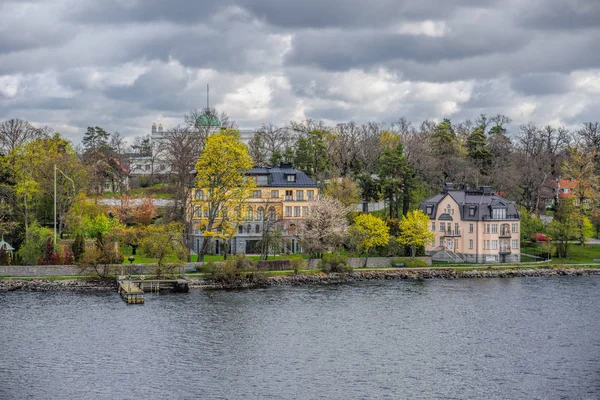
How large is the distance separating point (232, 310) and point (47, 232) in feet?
81.9

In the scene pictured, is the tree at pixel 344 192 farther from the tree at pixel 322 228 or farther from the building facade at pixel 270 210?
the tree at pixel 322 228

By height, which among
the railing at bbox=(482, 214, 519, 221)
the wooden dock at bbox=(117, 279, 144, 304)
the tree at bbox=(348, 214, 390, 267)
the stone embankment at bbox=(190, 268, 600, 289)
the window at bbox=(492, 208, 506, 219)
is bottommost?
the wooden dock at bbox=(117, 279, 144, 304)

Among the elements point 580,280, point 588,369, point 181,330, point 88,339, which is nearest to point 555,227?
point 580,280

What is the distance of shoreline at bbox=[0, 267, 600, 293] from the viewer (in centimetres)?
6244

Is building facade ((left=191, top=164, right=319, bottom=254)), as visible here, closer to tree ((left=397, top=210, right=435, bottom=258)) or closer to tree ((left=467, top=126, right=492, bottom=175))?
tree ((left=397, top=210, right=435, bottom=258))

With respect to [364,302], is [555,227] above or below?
above

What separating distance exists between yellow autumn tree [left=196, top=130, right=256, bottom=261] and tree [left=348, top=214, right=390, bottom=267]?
11.1 m

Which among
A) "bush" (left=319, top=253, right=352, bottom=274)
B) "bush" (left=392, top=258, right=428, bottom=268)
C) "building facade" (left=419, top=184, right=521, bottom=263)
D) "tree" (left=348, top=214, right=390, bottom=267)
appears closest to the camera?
"bush" (left=319, top=253, right=352, bottom=274)

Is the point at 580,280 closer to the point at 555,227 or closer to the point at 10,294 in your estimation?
the point at 555,227

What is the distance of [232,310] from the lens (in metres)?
53.6

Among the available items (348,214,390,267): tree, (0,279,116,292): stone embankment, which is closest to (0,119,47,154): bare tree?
(0,279,116,292): stone embankment

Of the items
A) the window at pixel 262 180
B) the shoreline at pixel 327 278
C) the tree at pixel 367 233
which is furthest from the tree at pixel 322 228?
the window at pixel 262 180

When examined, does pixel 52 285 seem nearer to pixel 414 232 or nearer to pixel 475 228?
pixel 414 232

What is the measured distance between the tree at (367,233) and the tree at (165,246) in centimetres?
1668
